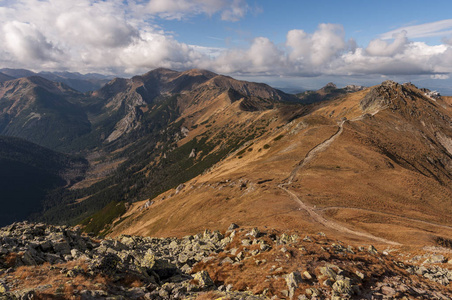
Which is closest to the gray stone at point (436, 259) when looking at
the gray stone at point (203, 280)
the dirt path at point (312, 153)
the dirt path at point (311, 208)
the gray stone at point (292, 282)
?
the dirt path at point (311, 208)

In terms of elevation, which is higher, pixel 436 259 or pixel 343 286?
pixel 343 286

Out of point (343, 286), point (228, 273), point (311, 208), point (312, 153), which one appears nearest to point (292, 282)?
point (343, 286)

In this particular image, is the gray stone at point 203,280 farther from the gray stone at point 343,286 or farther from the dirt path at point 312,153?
the dirt path at point 312,153

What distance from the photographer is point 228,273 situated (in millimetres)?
26750

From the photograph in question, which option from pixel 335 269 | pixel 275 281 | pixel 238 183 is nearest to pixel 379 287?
pixel 335 269

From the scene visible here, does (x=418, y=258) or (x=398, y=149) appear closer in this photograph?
(x=418, y=258)

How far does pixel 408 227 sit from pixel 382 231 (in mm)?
8341

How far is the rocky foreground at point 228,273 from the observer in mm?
20656

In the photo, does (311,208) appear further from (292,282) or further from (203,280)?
(203,280)

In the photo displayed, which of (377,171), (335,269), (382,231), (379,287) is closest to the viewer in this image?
(379,287)

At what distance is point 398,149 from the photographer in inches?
4938

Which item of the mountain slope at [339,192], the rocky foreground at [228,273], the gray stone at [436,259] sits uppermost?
the rocky foreground at [228,273]

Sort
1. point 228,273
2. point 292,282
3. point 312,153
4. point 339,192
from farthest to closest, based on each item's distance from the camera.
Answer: point 312,153 < point 339,192 < point 228,273 < point 292,282

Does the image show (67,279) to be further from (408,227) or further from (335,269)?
(408,227)
